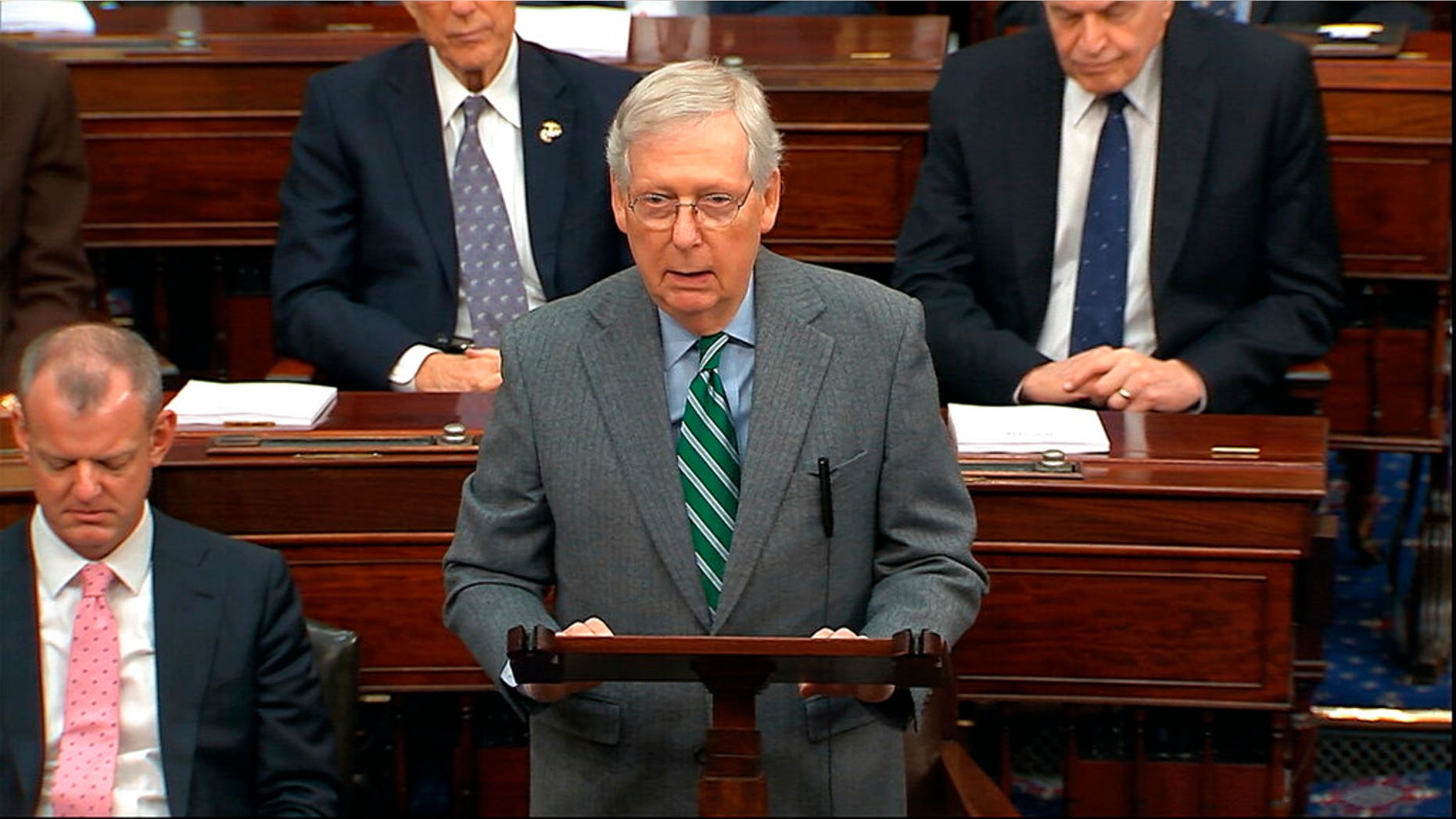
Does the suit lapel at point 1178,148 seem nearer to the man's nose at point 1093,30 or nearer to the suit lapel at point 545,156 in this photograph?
the man's nose at point 1093,30

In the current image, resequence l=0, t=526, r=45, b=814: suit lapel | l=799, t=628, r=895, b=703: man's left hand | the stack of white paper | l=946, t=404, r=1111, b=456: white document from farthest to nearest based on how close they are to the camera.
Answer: the stack of white paper
l=946, t=404, r=1111, b=456: white document
l=0, t=526, r=45, b=814: suit lapel
l=799, t=628, r=895, b=703: man's left hand

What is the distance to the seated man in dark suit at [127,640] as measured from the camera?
2.91 metres

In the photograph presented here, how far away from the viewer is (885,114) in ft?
14.8

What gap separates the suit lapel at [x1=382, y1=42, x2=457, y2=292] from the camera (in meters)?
4.08

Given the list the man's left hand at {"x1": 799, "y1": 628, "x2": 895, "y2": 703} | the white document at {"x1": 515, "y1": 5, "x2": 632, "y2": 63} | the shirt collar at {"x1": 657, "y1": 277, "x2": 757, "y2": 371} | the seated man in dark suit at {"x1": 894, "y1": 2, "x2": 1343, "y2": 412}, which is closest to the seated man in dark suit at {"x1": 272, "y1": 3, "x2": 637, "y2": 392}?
the white document at {"x1": 515, "y1": 5, "x2": 632, "y2": 63}

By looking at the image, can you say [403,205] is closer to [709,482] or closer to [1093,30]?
[1093,30]

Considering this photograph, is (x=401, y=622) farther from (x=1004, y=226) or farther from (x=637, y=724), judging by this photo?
(x=1004, y=226)

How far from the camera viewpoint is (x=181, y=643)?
294 centimetres

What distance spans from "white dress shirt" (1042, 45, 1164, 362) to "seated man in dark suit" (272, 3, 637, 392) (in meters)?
0.80

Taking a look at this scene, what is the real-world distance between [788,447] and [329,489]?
1159mm

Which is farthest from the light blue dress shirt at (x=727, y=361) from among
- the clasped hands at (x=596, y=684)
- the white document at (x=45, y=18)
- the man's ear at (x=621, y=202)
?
the white document at (x=45, y=18)

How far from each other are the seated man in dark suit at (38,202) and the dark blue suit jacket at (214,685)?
1.14 metres

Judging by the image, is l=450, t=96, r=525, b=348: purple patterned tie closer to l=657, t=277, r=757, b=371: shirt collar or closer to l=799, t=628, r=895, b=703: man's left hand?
l=657, t=277, r=757, b=371: shirt collar

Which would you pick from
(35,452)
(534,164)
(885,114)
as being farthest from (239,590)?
(885,114)
